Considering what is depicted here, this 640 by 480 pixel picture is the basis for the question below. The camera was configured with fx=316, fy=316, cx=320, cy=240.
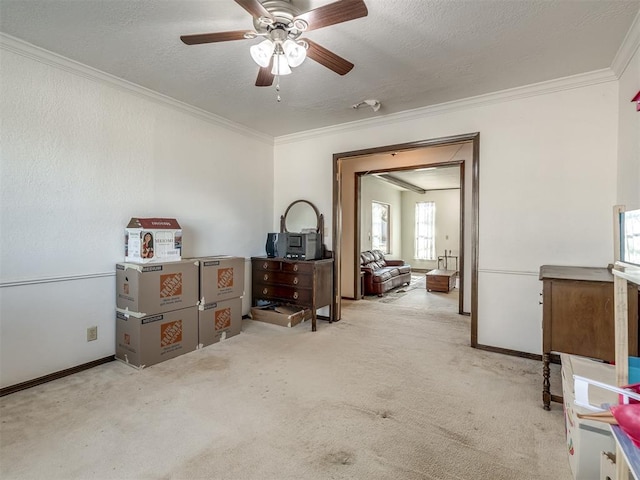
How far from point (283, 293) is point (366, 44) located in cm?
281

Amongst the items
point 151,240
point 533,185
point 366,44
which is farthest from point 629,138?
point 151,240

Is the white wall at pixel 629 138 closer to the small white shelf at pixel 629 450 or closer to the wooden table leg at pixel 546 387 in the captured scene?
the wooden table leg at pixel 546 387

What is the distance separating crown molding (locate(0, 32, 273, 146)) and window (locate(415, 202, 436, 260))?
729 cm

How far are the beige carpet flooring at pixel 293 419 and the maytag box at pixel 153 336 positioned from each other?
0.10 metres

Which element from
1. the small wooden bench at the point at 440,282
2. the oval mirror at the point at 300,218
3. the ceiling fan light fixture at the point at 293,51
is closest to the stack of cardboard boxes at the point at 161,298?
the oval mirror at the point at 300,218

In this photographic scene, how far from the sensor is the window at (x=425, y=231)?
32.0ft

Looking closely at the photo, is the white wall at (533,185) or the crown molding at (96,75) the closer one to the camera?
the crown molding at (96,75)

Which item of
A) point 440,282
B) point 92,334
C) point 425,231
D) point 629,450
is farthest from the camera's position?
point 425,231

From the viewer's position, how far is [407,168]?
543 cm

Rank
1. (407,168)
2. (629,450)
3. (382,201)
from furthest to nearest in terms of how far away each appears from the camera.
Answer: (382,201) < (407,168) < (629,450)

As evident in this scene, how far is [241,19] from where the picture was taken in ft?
6.59

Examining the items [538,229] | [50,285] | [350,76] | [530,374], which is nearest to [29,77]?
[50,285]

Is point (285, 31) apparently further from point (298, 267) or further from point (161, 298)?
point (298, 267)

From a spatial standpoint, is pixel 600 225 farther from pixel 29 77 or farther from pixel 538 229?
pixel 29 77
